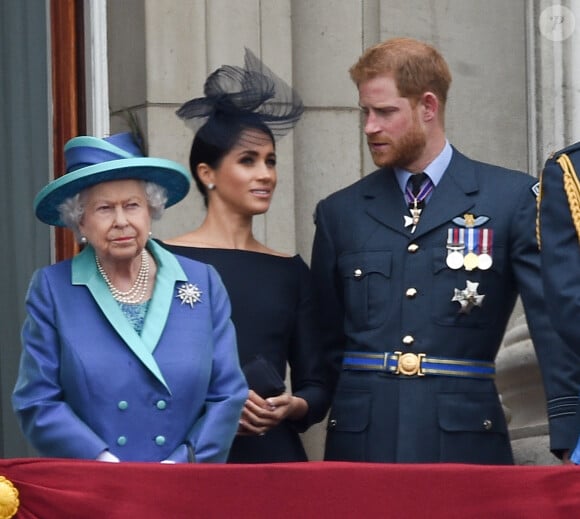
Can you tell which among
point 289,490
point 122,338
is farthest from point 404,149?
point 289,490

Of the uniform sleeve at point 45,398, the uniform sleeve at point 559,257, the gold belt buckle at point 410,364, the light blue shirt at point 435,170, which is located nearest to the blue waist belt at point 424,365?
the gold belt buckle at point 410,364

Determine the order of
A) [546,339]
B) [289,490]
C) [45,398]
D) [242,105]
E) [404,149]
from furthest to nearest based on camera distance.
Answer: [242,105] < [404,149] < [546,339] < [45,398] < [289,490]

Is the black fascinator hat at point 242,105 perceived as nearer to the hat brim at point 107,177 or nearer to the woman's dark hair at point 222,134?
the woman's dark hair at point 222,134

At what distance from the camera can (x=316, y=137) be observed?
24.2 feet

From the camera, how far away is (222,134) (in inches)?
243

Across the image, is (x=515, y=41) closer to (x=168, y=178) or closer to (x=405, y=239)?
(x=405, y=239)

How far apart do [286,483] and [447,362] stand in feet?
4.28

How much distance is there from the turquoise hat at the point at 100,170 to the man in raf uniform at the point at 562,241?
0.98 metres

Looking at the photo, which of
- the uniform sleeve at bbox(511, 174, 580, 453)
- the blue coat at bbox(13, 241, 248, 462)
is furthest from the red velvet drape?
the uniform sleeve at bbox(511, 174, 580, 453)

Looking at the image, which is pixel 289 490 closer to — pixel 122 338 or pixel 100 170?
pixel 122 338

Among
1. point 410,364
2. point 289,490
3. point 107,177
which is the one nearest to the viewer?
point 289,490

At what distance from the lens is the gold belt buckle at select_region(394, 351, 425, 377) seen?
5.97m

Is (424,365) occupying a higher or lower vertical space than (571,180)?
lower

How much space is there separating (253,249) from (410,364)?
625 mm
